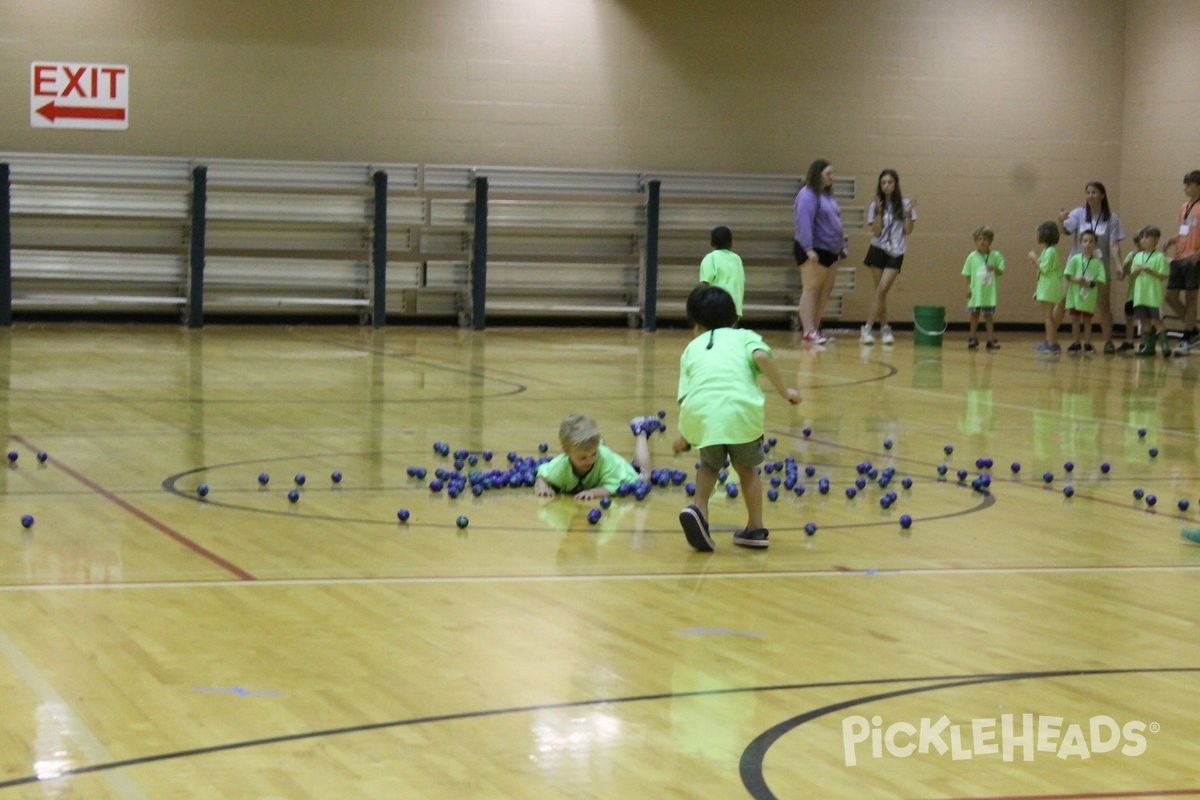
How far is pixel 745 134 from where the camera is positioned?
66.0ft

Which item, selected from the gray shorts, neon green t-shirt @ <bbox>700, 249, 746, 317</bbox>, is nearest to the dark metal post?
neon green t-shirt @ <bbox>700, 249, 746, 317</bbox>

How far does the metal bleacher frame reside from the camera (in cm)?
1781

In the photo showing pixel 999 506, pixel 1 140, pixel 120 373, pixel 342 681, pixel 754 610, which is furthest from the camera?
pixel 1 140

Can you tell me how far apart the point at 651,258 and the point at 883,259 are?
8.85 ft

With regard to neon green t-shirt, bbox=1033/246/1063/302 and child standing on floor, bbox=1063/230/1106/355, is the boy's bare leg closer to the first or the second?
child standing on floor, bbox=1063/230/1106/355

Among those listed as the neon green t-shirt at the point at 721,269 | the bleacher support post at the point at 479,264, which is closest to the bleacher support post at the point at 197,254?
the bleacher support post at the point at 479,264

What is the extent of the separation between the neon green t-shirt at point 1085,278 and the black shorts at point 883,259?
1821 mm

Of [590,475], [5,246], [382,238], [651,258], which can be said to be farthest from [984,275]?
[590,475]

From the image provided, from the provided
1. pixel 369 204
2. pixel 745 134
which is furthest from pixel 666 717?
pixel 745 134

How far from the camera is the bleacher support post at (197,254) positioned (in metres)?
17.7

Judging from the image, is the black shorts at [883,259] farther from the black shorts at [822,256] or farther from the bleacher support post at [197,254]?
the bleacher support post at [197,254]

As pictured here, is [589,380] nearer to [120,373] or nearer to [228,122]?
[120,373]

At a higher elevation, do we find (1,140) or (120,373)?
(1,140)

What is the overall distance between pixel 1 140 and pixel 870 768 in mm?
16159
